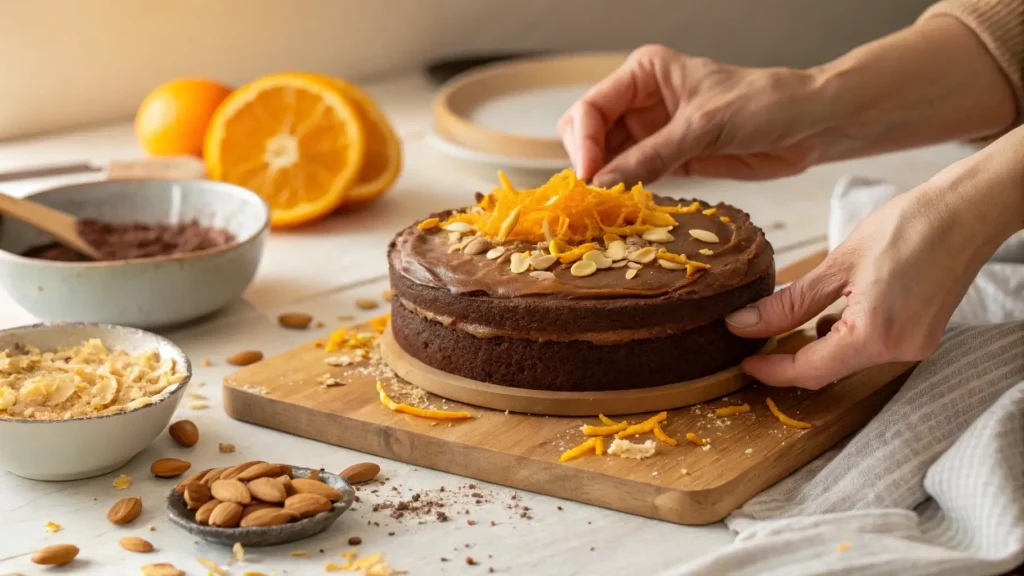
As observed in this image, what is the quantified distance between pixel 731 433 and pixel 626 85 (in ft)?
2.95

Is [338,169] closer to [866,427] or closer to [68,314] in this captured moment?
[68,314]

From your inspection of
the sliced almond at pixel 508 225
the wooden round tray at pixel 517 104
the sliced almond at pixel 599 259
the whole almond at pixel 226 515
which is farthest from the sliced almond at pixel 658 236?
the wooden round tray at pixel 517 104

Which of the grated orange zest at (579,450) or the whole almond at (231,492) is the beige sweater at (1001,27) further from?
the whole almond at (231,492)

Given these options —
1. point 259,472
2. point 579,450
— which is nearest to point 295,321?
point 259,472

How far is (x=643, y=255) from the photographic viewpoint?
75.9 inches

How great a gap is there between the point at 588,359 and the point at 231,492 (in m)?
0.57

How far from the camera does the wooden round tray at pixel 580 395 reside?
186cm

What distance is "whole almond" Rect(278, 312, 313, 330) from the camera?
2.38m

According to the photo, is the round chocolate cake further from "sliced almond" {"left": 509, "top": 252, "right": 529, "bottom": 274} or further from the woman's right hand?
the woman's right hand

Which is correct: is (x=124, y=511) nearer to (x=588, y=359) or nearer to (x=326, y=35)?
(x=588, y=359)

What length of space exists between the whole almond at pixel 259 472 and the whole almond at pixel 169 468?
14 cm

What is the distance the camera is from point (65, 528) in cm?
164

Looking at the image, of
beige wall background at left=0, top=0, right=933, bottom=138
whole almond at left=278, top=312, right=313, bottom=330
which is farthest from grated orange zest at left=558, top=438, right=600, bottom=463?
beige wall background at left=0, top=0, right=933, bottom=138

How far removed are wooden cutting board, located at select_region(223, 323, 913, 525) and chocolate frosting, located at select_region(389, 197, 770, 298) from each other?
7.4 inches
